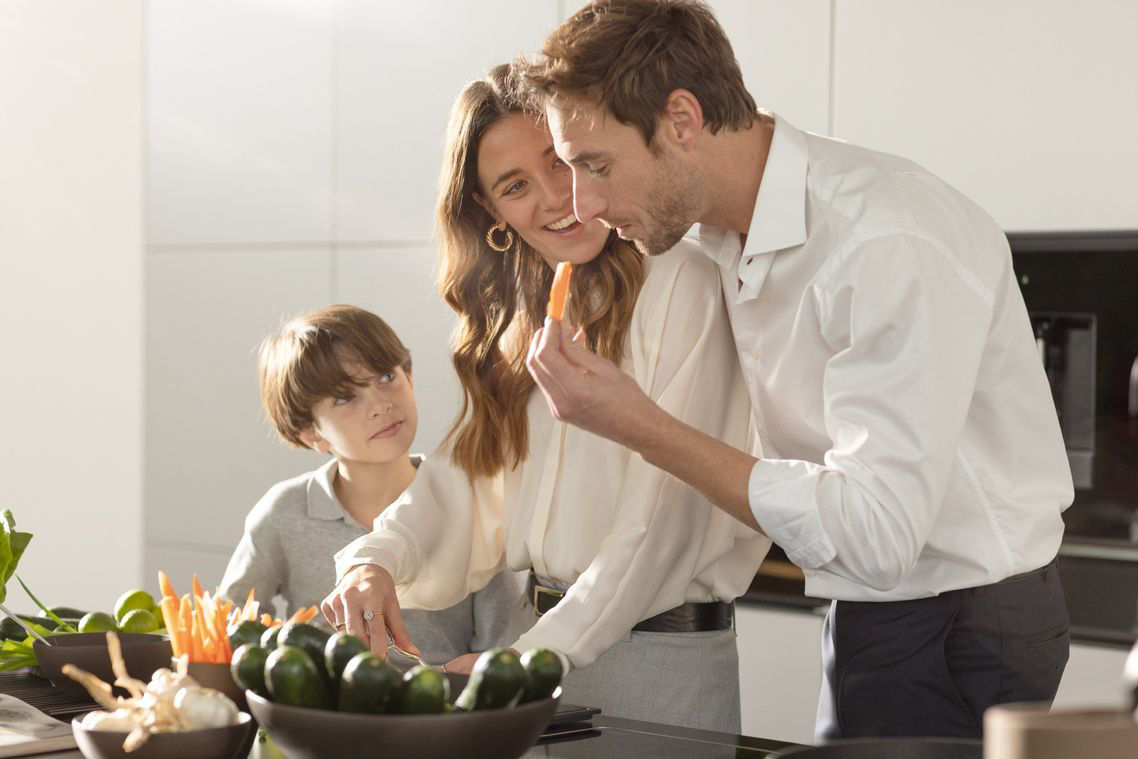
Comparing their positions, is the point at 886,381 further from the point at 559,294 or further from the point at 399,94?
the point at 399,94

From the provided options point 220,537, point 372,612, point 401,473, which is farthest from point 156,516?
point 372,612

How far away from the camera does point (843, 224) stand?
160 centimetres

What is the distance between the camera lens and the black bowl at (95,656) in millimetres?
1546

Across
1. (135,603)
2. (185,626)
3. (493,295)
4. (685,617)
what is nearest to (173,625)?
(185,626)

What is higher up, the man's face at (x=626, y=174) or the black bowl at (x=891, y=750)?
the man's face at (x=626, y=174)

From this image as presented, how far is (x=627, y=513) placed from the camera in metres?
1.86

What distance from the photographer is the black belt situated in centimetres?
193

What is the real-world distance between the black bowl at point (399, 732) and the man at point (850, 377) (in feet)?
1.55

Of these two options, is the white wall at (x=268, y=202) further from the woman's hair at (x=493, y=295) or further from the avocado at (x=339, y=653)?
the avocado at (x=339, y=653)

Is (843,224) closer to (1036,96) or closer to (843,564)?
(843,564)

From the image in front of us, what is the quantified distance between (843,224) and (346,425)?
1.13 meters

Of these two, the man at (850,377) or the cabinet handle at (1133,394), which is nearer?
the man at (850,377)

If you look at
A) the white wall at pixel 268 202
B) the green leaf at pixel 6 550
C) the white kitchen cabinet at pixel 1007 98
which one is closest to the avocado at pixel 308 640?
the green leaf at pixel 6 550

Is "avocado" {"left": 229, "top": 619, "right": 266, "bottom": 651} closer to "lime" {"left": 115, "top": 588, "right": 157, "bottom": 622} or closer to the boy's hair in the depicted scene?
"lime" {"left": 115, "top": 588, "right": 157, "bottom": 622}
